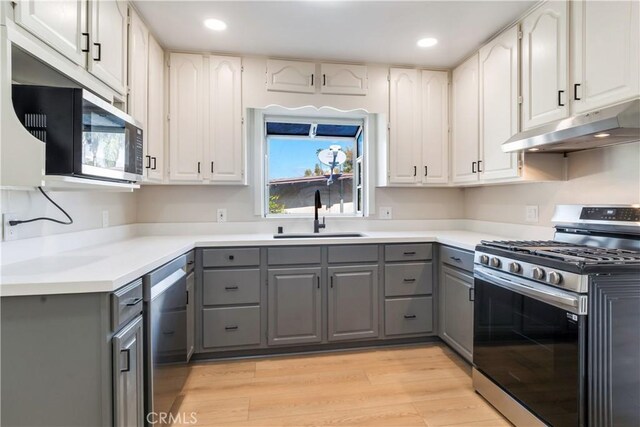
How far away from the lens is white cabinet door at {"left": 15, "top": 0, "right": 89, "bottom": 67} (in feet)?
3.86

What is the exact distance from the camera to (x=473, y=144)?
2.72 meters

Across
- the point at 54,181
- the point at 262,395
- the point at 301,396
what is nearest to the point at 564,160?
the point at 301,396

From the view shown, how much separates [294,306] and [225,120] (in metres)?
1.64

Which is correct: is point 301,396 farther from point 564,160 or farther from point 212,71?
point 212,71

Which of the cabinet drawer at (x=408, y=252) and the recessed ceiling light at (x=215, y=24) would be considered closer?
the recessed ceiling light at (x=215, y=24)

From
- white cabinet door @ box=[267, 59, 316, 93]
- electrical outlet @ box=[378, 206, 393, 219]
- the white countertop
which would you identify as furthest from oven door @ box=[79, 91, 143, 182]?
electrical outlet @ box=[378, 206, 393, 219]

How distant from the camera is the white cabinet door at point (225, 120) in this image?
2703 millimetres

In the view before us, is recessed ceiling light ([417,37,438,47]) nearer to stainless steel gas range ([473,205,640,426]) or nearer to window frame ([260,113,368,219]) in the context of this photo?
window frame ([260,113,368,219])

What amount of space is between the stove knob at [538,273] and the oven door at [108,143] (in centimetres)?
202

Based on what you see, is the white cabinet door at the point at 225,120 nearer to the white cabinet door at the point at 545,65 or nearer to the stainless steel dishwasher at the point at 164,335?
the stainless steel dishwasher at the point at 164,335

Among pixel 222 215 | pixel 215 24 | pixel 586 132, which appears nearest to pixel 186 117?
pixel 215 24

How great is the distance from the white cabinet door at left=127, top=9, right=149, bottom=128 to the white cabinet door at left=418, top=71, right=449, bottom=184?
2.31 meters

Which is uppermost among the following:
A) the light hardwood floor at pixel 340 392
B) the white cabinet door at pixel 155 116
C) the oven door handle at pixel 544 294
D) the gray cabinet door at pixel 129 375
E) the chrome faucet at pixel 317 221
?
the white cabinet door at pixel 155 116

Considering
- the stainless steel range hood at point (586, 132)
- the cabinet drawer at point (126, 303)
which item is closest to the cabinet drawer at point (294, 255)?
the cabinet drawer at point (126, 303)
